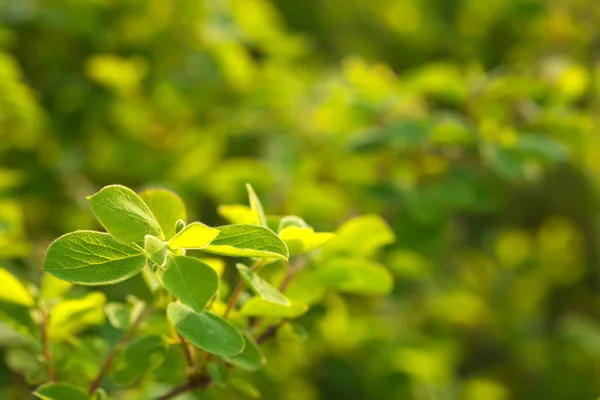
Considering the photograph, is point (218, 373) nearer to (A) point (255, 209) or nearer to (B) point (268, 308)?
(B) point (268, 308)

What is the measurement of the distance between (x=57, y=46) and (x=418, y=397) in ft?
5.25

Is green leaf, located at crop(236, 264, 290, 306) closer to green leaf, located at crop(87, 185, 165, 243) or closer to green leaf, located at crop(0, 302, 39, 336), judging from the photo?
green leaf, located at crop(87, 185, 165, 243)

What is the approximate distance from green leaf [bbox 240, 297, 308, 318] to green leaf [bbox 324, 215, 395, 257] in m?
0.19

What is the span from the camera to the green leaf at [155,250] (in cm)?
72

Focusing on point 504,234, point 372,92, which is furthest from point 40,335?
point 504,234

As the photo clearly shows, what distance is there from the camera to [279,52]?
89.2 inches

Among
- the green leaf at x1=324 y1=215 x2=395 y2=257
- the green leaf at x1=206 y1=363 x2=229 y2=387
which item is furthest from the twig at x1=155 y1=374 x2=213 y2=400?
the green leaf at x1=324 y1=215 x2=395 y2=257

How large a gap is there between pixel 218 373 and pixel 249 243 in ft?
0.80

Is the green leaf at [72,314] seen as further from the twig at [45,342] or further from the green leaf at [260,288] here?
the green leaf at [260,288]

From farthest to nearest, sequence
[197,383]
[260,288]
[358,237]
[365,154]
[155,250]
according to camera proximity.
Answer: [365,154] < [358,237] < [197,383] < [260,288] < [155,250]

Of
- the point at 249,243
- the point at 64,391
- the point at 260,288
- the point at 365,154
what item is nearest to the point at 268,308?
the point at 260,288

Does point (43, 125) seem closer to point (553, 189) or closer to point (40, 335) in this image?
point (40, 335)

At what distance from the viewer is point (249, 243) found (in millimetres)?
750

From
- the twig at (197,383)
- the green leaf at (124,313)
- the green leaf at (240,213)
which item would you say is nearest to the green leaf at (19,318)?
the green leaf at (124,313)
